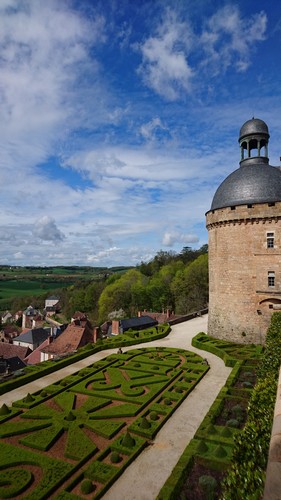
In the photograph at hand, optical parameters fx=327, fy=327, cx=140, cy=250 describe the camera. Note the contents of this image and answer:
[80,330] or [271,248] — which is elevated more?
[271,248]

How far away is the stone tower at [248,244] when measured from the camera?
2259cm

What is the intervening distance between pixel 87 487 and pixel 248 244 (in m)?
18.0

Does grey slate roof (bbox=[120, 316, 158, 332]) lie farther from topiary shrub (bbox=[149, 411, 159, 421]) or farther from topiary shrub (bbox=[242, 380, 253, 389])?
topiary shrub (bbox=[149, 411, 159, 421])

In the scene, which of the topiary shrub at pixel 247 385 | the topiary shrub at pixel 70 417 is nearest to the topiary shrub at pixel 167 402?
the topiary shrub at pixel 247 385

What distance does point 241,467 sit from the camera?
6.30 meters

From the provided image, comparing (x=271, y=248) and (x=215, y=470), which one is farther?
(x=271, y=248)

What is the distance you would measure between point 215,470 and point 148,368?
10.5 m

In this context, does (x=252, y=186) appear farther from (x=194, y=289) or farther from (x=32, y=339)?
(x=32, y=339)

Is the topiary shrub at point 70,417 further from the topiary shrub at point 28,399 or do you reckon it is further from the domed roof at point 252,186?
the domed roof at point 252,186

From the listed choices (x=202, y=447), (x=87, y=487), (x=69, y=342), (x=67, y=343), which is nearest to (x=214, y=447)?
(x=202, y=447)

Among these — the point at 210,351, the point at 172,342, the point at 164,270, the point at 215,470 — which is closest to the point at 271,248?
the point at 210,351

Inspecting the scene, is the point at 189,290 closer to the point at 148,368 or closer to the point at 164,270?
the point at 164,270

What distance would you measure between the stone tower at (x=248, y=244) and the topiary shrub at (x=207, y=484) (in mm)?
15214

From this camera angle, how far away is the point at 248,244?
2320 centimetres
